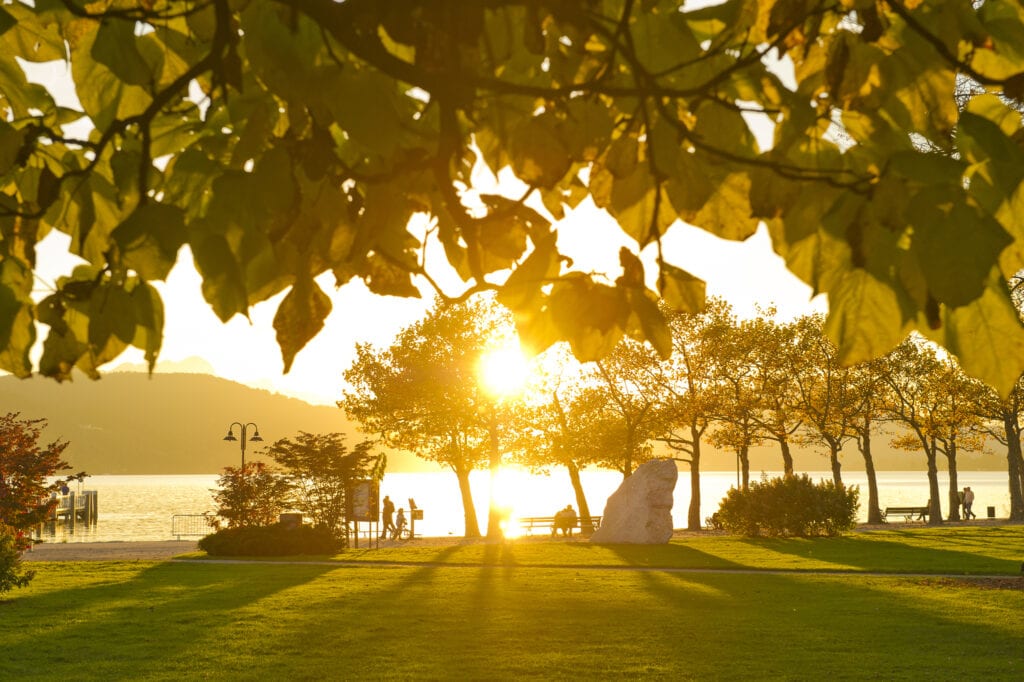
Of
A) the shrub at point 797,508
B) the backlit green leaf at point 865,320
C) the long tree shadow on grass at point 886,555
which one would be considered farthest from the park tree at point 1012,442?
the backlit green leaf at point 865,320

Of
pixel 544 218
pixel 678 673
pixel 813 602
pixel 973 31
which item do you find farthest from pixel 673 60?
pixel 813 602

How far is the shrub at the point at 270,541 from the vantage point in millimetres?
28125

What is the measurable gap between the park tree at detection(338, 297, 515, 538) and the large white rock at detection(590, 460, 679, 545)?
10858 millimetres

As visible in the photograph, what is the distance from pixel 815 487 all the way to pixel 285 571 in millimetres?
21004

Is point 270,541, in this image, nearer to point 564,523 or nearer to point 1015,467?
point 564,523

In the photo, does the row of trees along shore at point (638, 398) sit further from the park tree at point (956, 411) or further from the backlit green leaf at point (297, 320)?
the backlit green leaf at point (297, 320)

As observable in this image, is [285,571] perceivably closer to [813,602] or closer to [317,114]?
[813,602]

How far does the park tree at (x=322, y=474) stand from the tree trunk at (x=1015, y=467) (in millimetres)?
38485

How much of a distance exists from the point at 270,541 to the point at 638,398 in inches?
980

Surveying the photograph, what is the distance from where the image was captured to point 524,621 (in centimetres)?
1473

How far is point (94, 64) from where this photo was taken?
193cm

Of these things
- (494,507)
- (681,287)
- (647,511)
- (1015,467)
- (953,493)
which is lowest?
(953,493)

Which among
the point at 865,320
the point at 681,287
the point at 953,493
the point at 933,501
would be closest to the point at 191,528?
the point at 933,501

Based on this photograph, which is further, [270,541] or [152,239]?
[270,541]
